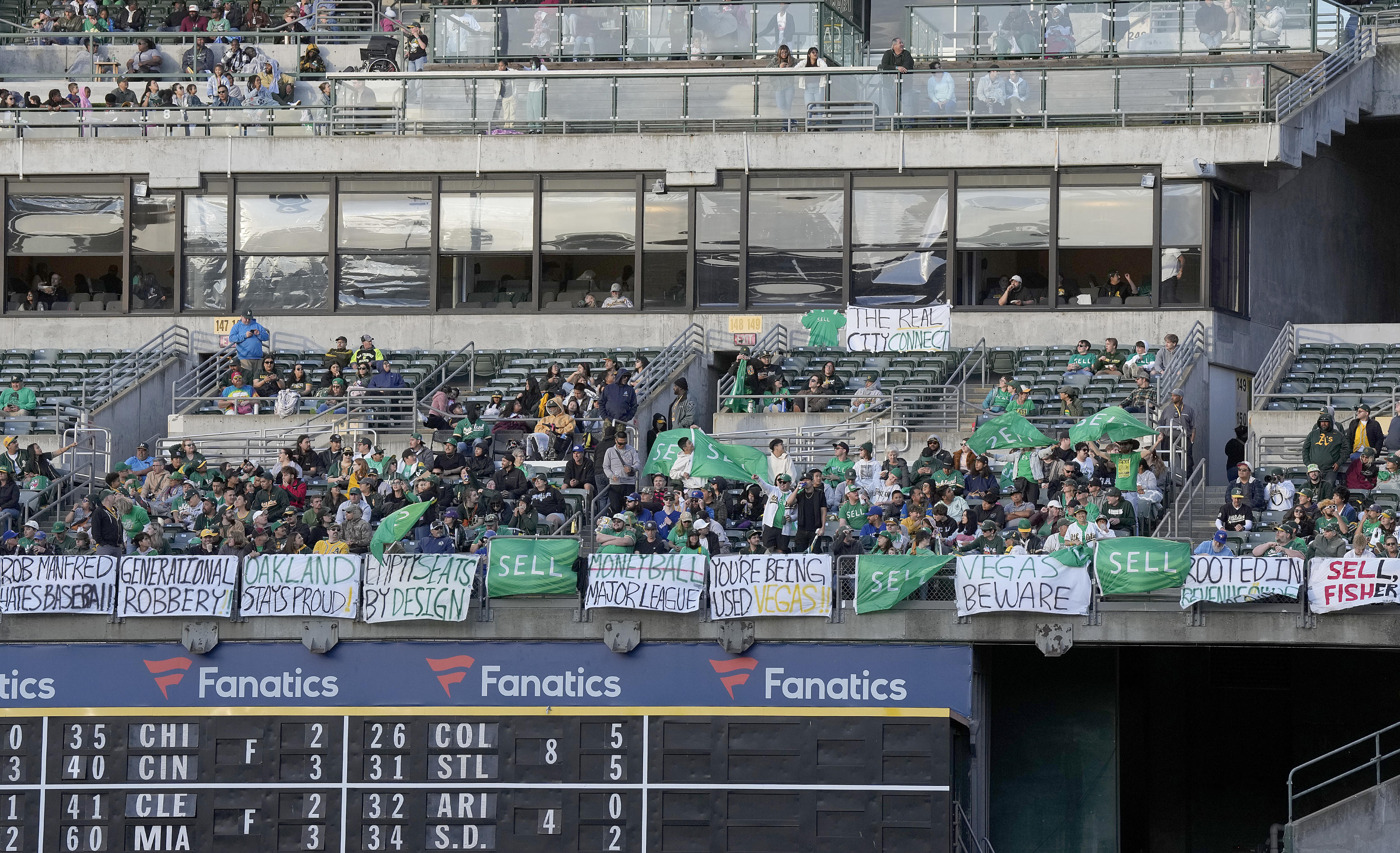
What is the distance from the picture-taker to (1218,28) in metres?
37.2

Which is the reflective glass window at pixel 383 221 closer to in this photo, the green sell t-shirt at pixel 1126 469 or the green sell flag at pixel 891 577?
the green sell t-shirt at pixel 1126 469

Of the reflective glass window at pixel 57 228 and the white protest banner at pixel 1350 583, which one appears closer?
the white protest banner at pixel 1350 583

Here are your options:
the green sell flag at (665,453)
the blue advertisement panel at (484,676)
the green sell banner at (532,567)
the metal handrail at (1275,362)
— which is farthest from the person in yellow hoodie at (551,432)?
the metal handrail at (1275,362)

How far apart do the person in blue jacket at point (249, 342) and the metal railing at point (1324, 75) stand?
1554cm

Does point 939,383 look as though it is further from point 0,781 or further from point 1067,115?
point 0,781

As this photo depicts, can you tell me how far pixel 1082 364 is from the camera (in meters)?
32.6

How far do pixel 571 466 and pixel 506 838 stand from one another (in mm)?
6044

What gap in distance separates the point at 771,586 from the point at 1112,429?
19.2 ft

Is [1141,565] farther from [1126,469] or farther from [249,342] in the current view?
[249,342]

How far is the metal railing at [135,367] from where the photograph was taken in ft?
110

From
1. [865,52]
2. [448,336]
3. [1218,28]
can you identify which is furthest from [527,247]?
[1218,28]

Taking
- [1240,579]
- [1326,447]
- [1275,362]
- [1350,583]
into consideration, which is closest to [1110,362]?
[1275,362]

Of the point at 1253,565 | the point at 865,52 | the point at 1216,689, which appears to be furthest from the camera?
the point at 865,52

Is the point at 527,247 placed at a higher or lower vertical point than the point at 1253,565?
higher
